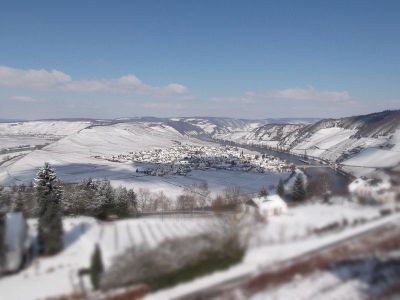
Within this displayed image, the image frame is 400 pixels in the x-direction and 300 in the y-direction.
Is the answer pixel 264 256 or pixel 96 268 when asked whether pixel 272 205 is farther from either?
pixel 96 268

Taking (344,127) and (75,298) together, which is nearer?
(75,298)

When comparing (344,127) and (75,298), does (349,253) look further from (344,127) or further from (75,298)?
(344,127)

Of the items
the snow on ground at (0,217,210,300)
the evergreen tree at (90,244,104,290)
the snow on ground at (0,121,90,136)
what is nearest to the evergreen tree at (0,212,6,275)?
the snow on ground at (0,217,210,300)

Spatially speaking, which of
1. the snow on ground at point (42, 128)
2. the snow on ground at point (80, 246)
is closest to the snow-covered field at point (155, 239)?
the snow on ground at point (80, 246)

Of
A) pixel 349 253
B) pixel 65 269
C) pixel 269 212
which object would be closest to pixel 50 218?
pixel 65 269

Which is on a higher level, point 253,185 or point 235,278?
point 235,278

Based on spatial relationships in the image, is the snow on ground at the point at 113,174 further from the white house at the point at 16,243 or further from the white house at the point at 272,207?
the white house at the point at 16,243
